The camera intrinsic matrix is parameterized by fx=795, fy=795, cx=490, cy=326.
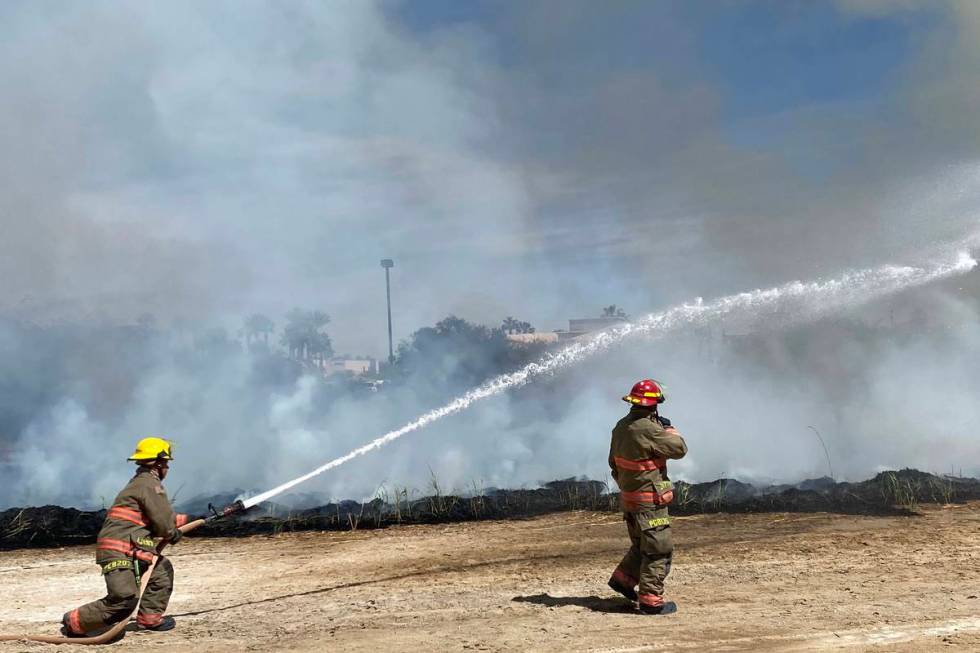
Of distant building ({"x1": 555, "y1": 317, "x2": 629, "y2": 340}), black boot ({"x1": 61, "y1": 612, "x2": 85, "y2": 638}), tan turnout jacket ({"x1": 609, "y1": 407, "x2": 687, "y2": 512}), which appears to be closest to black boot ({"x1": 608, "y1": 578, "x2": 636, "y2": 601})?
tan turnout jacket ({"x1": 609, "y1": 407, "x2": 687, "y2": 512})

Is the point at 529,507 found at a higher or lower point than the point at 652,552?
higher

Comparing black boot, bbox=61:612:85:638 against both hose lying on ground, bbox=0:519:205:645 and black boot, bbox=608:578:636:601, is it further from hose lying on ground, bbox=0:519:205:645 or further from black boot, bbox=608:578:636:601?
black boot, bbox=608:578:636:601

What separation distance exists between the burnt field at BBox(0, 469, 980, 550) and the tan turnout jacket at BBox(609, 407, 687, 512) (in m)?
5.54

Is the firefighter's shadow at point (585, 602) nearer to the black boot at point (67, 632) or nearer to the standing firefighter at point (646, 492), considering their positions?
the standing firefighter at point (646, 492)

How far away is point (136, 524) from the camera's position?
23.1ft

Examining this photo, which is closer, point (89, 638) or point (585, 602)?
point (89, 638)

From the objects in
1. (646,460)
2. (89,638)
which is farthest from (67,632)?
(646,460)

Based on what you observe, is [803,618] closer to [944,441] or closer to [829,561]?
[829,561]

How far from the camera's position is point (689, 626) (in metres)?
6.72

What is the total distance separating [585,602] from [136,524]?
4195mm

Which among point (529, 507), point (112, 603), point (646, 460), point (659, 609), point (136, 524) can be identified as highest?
point (646, 460)

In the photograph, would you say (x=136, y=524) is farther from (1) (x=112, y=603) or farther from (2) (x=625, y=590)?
(2) (x=625, y=590)

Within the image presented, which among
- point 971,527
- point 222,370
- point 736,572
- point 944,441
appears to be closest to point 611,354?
point 944,441

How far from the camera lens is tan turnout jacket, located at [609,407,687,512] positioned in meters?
7.12
